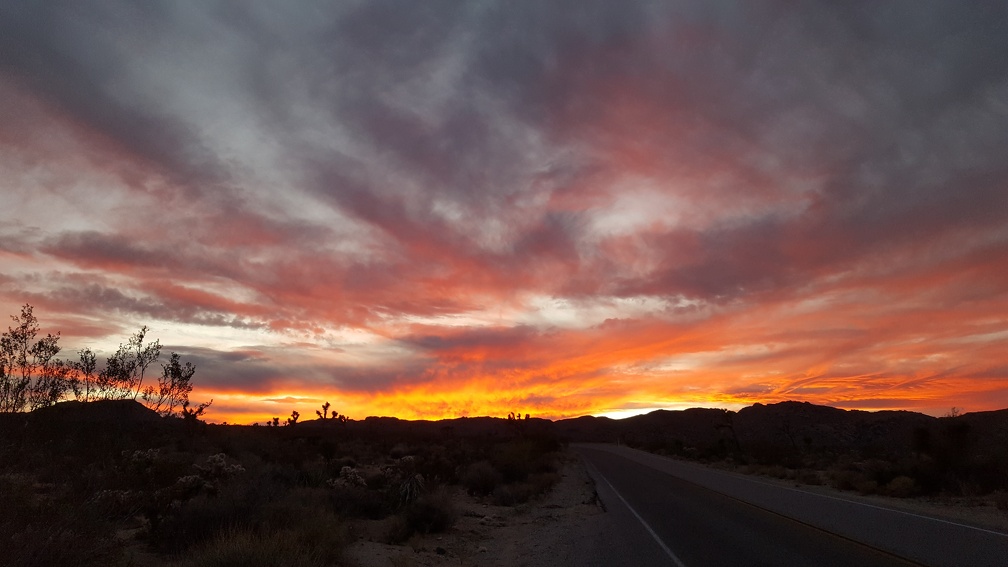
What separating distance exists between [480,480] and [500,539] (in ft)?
38.4

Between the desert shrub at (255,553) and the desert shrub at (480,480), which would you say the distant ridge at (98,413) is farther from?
the desert shrub at (480,480)

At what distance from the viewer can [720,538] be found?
44.4 feet

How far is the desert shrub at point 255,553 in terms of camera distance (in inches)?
353

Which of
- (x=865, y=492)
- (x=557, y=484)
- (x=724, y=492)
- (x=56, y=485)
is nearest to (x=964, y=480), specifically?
(x=865, y=492)

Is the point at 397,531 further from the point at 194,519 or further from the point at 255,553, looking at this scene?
the point at 255,553

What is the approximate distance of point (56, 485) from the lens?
9.97 metres

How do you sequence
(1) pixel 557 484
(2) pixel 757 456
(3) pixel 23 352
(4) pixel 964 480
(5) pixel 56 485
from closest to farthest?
1. (5) pixel 56 485
2. (3) pixel 23 352
3. (4) pixel 964 480
4. (1) pixel 557 484
5. (2) pixel 757 456

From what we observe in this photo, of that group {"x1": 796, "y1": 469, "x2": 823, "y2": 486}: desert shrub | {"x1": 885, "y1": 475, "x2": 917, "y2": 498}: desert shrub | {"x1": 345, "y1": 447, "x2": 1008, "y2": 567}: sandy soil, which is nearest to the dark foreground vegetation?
{"x1": 345, "y1": 447, "x2": 1008, "y2": 567}: sandy soil

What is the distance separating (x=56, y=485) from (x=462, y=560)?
8280mm

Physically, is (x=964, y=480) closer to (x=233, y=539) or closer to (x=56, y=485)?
(x=233, y=539)

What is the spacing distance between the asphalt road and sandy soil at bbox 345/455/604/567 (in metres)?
0.87

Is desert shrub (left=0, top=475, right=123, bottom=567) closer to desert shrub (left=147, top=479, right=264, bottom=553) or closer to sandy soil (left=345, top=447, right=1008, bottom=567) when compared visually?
desert shrub (left=147, top=479, right=264, bottom=553)

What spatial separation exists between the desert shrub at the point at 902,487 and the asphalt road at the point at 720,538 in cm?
591

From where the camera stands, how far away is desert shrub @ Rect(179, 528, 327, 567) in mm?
8969
